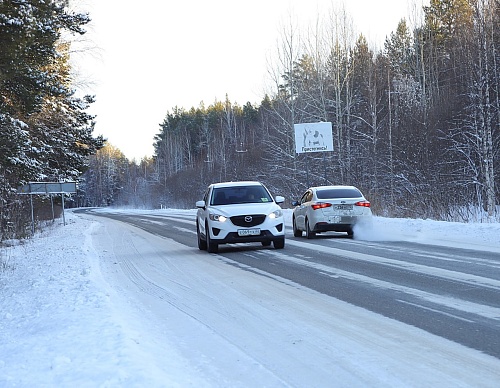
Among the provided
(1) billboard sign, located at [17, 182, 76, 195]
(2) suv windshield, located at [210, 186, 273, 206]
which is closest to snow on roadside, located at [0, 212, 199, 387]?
(2) suv windshield, located at [210, 186, 273, 206]

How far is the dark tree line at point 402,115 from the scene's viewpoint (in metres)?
29.8

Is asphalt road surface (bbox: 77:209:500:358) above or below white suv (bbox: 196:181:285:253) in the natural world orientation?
below

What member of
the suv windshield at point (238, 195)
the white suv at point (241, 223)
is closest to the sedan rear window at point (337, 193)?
the suv windshield at point (238, 195)

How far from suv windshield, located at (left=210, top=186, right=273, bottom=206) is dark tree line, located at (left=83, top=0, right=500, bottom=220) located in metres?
10.9

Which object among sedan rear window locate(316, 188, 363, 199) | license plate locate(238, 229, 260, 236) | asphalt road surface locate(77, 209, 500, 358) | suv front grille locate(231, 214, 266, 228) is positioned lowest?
asphalt road surface locate(77, 209, 500, 358)

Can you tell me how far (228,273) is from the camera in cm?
1177

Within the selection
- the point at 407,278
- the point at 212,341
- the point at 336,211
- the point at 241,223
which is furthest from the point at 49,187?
the point at 212,341

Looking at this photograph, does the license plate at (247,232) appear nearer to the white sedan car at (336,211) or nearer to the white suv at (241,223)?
the white suv at (241,223)

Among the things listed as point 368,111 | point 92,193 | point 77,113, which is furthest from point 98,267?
point 92,193

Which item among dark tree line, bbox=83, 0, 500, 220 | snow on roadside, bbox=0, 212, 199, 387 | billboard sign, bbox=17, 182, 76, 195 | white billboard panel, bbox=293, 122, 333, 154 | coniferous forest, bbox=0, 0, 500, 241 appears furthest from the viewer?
white billboard panel, bbox=293, 122, 333, 154

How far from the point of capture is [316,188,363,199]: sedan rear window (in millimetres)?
19145

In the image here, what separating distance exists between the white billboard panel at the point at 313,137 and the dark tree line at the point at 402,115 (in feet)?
2.79

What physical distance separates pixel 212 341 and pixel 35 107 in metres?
16.6

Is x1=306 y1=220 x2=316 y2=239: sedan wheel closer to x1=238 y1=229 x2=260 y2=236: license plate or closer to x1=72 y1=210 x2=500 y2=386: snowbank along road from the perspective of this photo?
x1=238 y1=229 x2=260 y2=236: license plate
